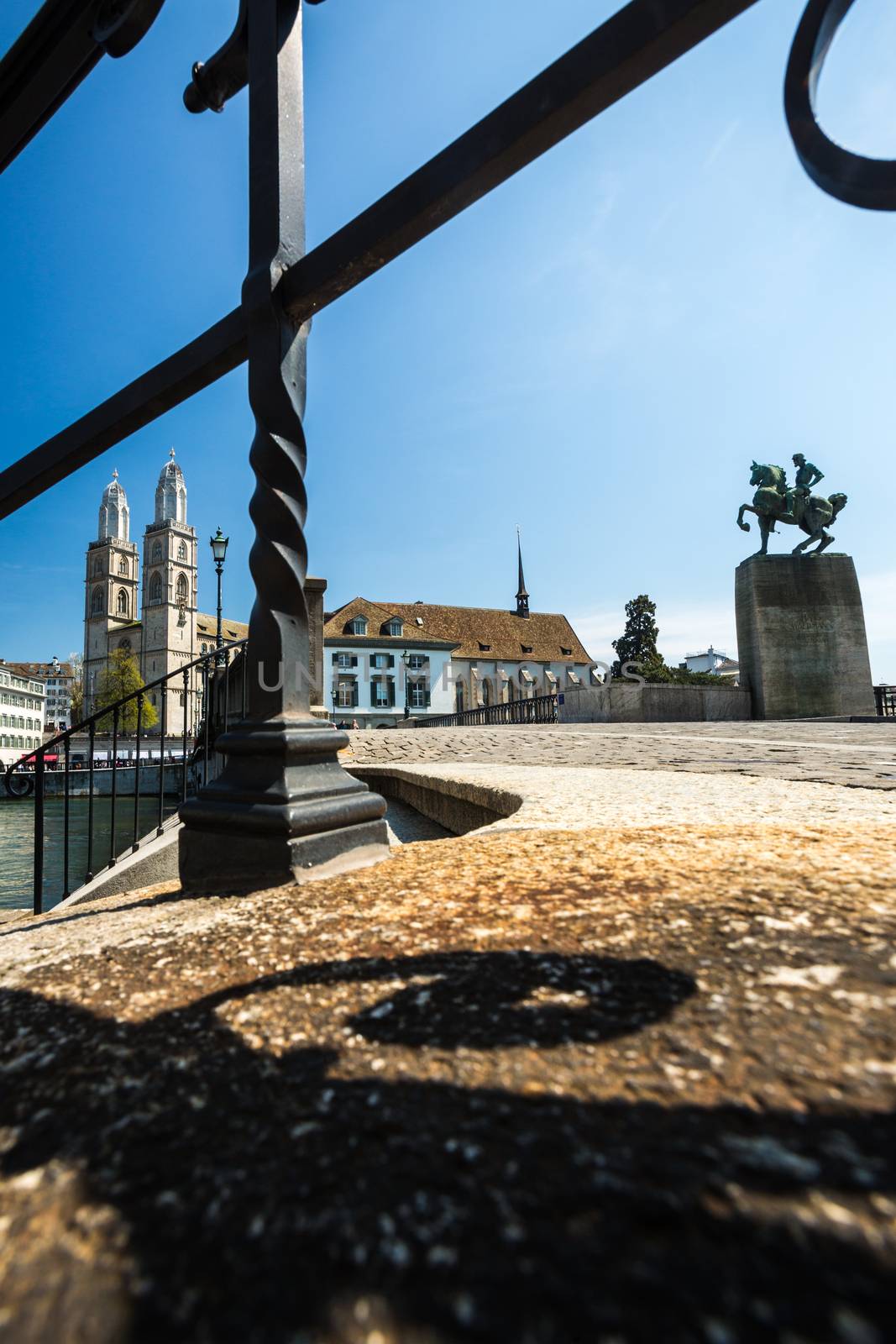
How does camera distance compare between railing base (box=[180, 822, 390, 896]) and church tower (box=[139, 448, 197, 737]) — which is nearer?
railing base (box=[180, 822, 390, 896])

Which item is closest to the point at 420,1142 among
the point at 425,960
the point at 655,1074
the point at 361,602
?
the point at 655,1074

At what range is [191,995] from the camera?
3.93 feet

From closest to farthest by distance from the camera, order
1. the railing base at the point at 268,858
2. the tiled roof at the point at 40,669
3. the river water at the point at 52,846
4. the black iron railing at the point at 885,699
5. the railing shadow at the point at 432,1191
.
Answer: the railing shadow at the point at 432,1191
the railing base at the point at 268,858
the river water at the point at 52,846
the black iron railing at the point at 885,699
the tiled roof at the point at 40,669

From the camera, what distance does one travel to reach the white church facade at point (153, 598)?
77250 mm

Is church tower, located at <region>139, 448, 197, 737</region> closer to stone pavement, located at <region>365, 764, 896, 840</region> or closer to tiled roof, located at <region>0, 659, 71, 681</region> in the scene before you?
tiled roof, located at <region>0, 659, 71, 681</region>

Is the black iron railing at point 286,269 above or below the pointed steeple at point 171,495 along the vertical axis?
below

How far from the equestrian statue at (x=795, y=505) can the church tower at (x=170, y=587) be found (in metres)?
65.5

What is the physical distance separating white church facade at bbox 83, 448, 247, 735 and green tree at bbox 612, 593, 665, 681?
157 feet

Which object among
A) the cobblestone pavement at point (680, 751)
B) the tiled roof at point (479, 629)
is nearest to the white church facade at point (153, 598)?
the tiled roof at point (479, 629)

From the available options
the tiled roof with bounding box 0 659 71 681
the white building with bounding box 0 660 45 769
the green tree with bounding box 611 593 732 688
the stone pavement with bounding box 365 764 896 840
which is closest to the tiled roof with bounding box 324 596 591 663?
the green tree with bounding box 611 593 732 688

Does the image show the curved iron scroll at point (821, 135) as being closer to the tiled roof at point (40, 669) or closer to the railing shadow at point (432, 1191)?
the railing shadow at point (432, 1191)

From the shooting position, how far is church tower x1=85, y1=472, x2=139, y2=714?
3263 inches

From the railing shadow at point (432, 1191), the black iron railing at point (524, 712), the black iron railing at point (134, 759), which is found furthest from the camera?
the black iron railing at point (524, 712)

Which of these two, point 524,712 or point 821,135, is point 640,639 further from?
point 821,135
